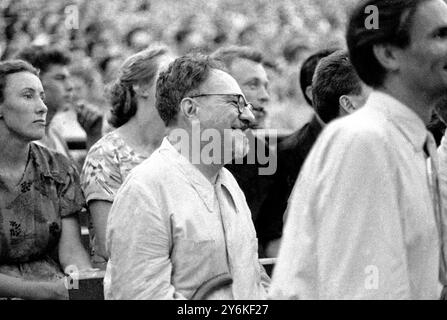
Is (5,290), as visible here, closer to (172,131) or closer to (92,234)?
(92,234)

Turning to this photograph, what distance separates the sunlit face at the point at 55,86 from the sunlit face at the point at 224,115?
232 centimetres

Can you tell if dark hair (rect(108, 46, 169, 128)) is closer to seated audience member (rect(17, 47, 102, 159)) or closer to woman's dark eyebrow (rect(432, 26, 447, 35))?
seated audience member (rect(17, 47, 102, 159))

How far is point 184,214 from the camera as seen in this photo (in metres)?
3.07

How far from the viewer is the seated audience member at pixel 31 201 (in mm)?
3945

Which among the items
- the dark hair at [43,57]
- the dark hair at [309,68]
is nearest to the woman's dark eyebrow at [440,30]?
the dark hair at [309,68]

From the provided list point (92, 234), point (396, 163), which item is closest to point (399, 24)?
point (396, 163)

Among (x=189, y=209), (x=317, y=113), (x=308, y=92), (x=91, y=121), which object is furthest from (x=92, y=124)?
(x=189, y=209)

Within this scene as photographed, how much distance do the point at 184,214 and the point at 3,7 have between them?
7.66 metres

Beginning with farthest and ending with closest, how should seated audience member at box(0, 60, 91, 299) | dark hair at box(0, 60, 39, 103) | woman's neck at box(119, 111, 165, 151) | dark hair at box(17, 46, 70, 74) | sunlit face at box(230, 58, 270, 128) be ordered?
dark hair at box(17, 46, 70, 74)
sunlit face at box(230, 58, 270, 128)
woman's neck at box(119, 111, 165, 151)
dark hair at box(0, 60, 39, 103)
seated audience member at box(0, 60, 91, 299)

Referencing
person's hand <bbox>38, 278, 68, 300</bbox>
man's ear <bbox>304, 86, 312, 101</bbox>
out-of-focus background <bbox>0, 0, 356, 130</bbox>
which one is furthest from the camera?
out-of-focus background <bbox>0, 0, 356, 130</bbox>

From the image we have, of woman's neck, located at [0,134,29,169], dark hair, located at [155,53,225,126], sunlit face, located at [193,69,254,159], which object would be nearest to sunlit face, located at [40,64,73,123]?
woman's neck, located at [0,134,29,169]

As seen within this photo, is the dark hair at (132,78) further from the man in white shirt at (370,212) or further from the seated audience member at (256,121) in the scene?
the man in white shirt at (370,212)

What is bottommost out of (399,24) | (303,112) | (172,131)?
(303,112)

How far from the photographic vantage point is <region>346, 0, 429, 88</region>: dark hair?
241 cm
